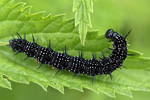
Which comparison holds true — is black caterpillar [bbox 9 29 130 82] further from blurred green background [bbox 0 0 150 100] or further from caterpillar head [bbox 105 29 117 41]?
blurred green background [bbox 0 0 150 100]

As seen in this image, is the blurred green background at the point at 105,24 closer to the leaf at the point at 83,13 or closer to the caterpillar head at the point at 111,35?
the caterpillar head at the point at 111,35

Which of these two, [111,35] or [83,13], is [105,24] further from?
[83,13]

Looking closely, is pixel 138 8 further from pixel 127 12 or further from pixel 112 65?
pixel 112 65

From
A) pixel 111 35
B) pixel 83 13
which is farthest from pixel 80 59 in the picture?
pixel 83 13

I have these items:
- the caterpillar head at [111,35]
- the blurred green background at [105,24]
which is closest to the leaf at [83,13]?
the caterpillar head at [111,35]

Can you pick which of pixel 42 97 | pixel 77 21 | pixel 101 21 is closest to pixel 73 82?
pixel 77 21

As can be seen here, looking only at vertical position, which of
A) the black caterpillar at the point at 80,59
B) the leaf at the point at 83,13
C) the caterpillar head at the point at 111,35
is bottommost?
the black caterpillar at the point at 80,59
